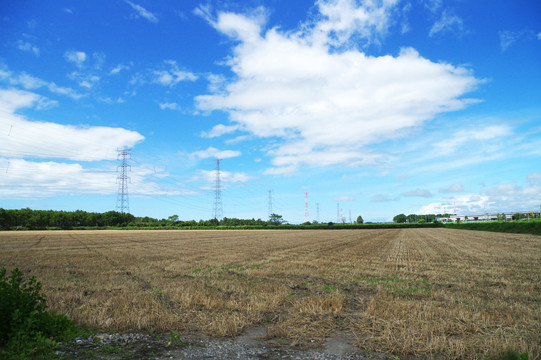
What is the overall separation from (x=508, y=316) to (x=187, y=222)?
521ft

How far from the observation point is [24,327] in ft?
20.7

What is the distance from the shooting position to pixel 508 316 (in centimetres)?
802

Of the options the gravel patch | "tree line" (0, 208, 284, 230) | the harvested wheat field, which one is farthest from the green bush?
"tree line" (0, 208, 284, 230)

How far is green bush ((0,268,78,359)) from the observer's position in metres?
5.95

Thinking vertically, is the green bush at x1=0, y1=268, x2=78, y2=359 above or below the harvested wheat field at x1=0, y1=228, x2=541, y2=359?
above

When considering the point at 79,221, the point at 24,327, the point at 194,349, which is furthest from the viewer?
the point at 79,221

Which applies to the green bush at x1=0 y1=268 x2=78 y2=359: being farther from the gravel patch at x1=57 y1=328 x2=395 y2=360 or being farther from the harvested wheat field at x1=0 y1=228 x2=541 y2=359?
the harvested wheat field at x1=0 y1=228 x2=541 y2=359

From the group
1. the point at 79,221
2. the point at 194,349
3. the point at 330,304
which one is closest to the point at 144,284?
the point at 194,349

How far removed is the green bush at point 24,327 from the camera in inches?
234

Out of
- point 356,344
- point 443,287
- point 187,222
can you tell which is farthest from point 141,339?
point 187,222

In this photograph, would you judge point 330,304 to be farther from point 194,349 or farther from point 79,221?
point 79,221

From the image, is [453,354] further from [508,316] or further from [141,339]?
[141,339]

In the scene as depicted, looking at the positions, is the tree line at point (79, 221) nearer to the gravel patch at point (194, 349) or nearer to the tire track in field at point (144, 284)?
the tire track in field at point (144, 284)

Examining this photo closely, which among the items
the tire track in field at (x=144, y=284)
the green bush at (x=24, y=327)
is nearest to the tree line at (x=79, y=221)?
the tire track in field at (x=144, y=284)
